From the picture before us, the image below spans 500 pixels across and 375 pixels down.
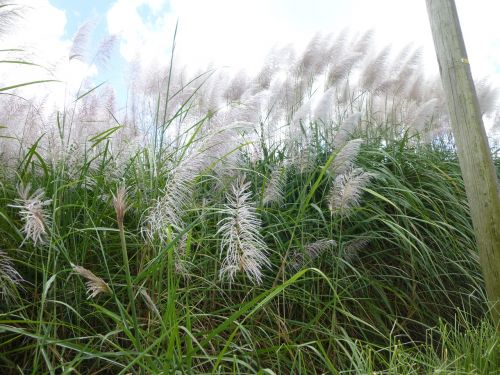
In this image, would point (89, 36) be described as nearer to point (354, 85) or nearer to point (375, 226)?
point (375, 226)

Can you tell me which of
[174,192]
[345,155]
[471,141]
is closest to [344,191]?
[345,155]

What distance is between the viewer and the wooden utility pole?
2.81 meters

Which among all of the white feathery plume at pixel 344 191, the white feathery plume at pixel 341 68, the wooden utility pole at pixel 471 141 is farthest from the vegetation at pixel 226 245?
the white feathery plume at pixel 341 68

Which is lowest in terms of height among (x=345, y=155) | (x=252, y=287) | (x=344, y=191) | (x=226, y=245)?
(x=252, y=287)

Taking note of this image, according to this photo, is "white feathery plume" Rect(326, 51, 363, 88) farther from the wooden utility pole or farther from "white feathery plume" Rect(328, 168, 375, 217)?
"white feathery plume" Rect(328, 168, 375, 217)

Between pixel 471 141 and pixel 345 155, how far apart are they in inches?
35.9

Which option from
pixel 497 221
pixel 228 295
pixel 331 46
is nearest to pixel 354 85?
pixel 331 46

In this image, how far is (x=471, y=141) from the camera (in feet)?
9.45

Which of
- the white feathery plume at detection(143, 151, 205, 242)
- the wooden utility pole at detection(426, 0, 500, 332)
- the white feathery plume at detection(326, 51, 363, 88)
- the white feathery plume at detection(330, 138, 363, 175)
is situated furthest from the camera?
the white feathery plume at detection(326, 51, 363, 88)

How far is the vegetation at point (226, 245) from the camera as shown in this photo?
5.87 ft

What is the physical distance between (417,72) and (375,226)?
2250mm

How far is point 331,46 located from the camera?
4.22 metres

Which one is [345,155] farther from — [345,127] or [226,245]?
[226,245]

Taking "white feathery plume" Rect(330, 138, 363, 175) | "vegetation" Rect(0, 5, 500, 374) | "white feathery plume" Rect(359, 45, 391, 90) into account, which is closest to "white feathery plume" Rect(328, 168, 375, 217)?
"vegetation" Rect(0, 5, 500, 374)
